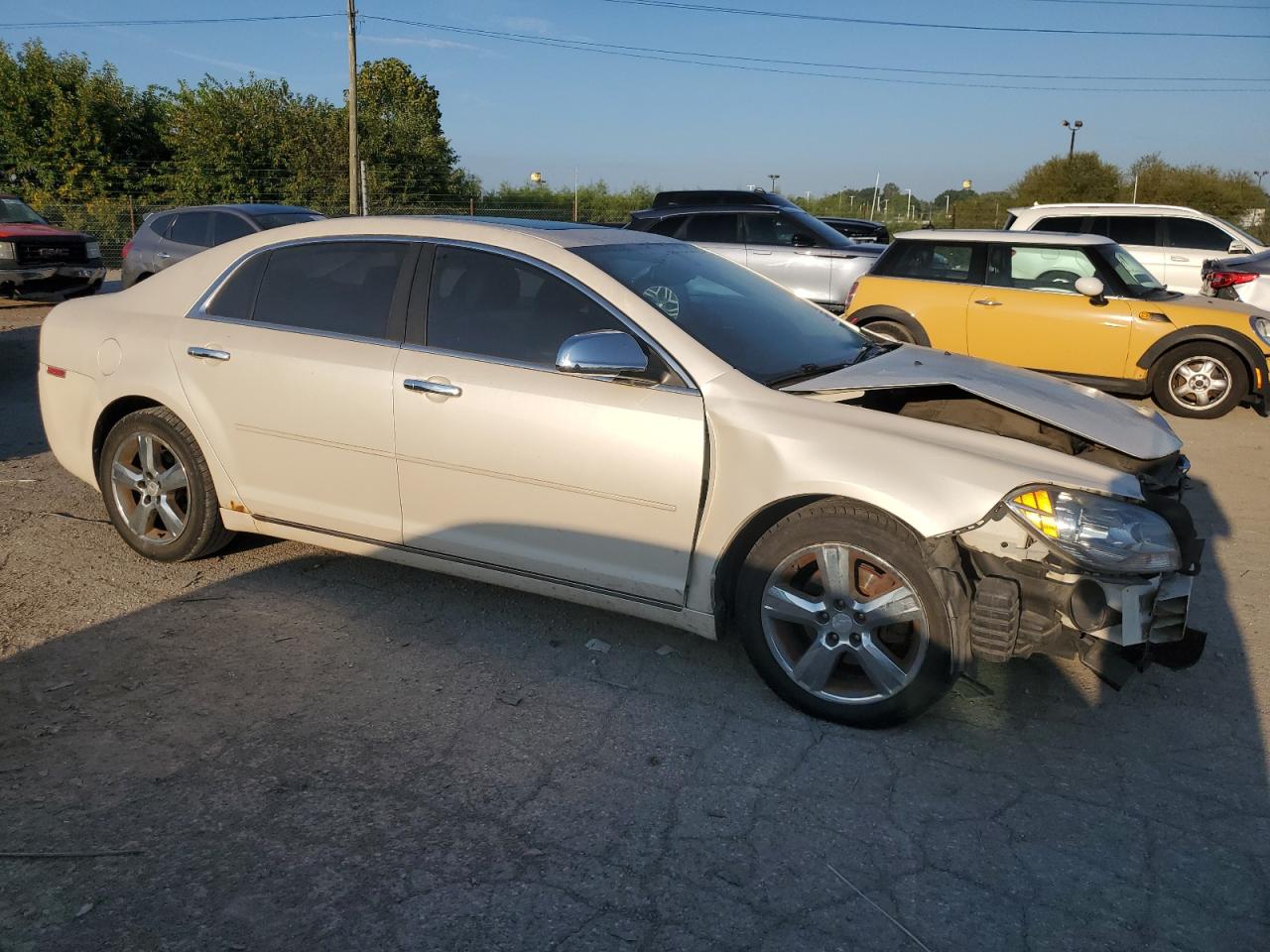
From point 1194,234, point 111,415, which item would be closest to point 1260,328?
point 1194,234

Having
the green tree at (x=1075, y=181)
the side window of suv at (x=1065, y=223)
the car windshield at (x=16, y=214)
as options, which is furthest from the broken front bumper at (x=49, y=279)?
the green tree at (x=1075, y=181)

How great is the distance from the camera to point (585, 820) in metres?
3.00

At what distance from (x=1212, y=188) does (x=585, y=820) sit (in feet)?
137

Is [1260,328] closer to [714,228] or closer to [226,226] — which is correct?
[714,228]

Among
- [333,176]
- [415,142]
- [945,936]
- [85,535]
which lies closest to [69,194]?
[333,176]

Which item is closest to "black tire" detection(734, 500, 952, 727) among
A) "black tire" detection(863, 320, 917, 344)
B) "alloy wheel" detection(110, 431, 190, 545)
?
"alloy wheel" detection(110, 431, 190, 545)

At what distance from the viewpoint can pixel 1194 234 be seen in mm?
13555

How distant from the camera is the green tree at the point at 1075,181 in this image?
132ft

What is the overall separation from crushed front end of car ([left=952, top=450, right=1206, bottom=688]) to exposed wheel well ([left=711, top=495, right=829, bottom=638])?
58 centimetres

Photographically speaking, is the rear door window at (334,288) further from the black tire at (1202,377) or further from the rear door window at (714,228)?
the rear door window at (714,228)

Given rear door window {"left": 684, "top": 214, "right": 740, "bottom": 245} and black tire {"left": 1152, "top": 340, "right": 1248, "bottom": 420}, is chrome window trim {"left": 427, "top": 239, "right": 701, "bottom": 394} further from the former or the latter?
rear door window {"left": 684, "top": 214, "right": 740, "bottom": 245}

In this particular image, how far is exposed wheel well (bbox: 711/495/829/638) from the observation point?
3586 millimetres

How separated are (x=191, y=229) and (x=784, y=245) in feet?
27.0

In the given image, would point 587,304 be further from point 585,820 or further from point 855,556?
point 585,820
